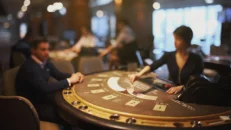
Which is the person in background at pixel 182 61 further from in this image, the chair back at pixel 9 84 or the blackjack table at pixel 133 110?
the chair back at pixel 9 84

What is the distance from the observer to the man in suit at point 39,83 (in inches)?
79.4

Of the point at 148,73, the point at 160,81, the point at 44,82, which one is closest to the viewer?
the point at 44,82

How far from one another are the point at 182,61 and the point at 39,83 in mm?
1296

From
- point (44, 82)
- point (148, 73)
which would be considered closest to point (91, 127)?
point (44, 82)

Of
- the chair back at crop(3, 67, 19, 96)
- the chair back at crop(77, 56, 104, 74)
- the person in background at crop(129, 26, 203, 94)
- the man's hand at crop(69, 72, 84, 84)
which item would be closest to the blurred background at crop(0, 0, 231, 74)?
the person in background at crop(129, 26, 203, 94)

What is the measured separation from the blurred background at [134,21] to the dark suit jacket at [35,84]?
4.55 ft

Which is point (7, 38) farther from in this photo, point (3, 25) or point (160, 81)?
point (160, 81)

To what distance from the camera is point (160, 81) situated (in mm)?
2291

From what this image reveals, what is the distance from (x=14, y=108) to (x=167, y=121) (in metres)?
0.88

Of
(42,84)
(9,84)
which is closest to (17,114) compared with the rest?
(42,84)

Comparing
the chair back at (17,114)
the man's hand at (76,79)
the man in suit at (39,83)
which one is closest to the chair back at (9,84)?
the man in suit at (39,83)

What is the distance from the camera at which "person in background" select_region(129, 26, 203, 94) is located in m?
2.23

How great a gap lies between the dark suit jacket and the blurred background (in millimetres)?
1386

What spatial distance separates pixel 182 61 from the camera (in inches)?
91.5
